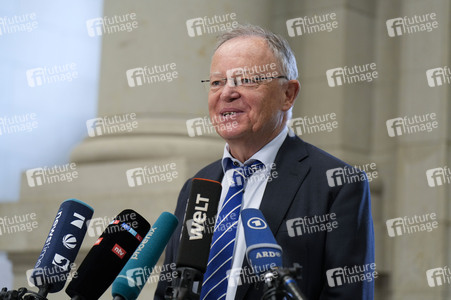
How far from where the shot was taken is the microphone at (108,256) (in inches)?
98.1

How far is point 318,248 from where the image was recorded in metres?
2.86

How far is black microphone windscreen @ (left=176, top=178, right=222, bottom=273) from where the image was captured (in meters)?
2.25

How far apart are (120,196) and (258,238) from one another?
3420 millimetres

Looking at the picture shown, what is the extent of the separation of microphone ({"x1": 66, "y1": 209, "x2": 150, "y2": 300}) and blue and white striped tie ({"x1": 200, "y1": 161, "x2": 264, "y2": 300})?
1.21 ft

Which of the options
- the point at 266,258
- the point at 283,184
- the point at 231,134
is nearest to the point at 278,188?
the point at 283,184

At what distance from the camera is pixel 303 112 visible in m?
6.79

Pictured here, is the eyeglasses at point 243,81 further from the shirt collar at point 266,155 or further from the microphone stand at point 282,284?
the microphone stand at point 282,284

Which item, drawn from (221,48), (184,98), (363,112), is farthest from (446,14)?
(221,48)

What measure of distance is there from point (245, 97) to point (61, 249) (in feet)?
2.93

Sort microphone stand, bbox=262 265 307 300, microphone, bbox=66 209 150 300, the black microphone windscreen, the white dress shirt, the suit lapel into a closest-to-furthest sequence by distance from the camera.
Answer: microphone stand, bbox=262 265 307 300 → the black microphone windscreen → microphone, bbox=66 209 150 300 → the suit lapel → the white dress shirt

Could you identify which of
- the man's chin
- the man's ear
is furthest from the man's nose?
the man's ear

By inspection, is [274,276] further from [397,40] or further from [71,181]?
[397,40]

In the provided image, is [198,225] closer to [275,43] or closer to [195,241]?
[195,241]

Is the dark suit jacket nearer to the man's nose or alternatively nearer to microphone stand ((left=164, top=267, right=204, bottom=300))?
the man's nose
